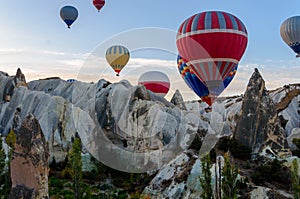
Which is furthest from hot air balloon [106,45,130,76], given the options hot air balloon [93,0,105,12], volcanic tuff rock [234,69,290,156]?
volcanic tuff rock [234,69,290,156]

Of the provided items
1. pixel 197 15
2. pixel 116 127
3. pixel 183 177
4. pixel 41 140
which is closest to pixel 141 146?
pixel 116 127

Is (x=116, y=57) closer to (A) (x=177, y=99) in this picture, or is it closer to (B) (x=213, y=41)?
(A) (x=177, y=99)

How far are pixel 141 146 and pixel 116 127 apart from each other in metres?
3.77

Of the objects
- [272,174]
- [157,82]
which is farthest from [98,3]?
[272,174]

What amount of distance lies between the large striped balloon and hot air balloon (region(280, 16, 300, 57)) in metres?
16.5

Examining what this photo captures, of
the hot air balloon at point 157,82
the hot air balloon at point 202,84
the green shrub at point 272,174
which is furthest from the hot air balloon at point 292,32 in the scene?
the green shrub at point 272,174


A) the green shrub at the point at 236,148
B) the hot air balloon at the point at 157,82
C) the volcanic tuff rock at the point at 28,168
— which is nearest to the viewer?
the volcanic tuff rock at the point at 28,168

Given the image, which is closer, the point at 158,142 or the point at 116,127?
the point at 158,142

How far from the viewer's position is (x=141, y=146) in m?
29.8

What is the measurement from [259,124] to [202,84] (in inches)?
207

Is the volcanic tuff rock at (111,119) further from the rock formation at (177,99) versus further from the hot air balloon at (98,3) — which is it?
the rock formation at (177,99)

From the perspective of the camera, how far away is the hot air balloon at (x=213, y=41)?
22.0 meters

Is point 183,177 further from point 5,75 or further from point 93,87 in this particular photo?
point 5,75

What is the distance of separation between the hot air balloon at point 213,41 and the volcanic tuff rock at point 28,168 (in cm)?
1358
